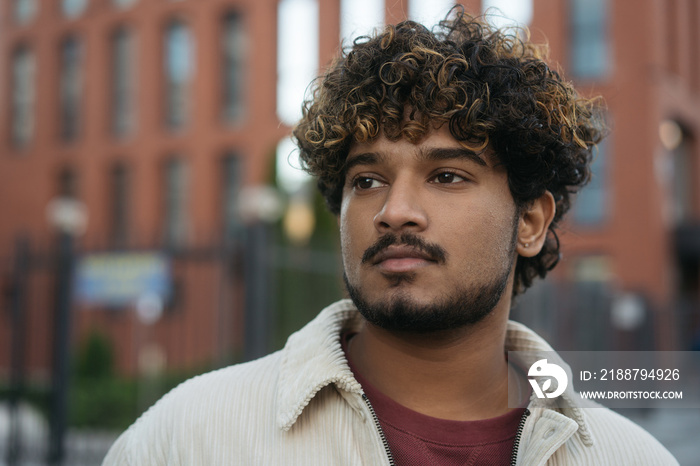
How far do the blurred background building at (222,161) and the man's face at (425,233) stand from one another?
357 inches

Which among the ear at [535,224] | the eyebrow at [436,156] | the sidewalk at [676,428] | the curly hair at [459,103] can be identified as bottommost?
the sidewalk at [676,428]

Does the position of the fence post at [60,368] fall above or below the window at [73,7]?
below

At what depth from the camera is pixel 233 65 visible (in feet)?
90.1

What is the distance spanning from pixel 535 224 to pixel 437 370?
591mm

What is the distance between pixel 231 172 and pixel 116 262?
2027 cm

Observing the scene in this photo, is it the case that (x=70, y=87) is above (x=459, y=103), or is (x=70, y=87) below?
above

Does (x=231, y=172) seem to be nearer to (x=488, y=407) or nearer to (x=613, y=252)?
(x=613, y=252)

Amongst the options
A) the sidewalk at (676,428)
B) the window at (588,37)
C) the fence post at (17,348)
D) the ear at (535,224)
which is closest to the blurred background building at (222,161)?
the window at (588,37)

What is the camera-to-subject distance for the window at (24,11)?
30397 millimetres

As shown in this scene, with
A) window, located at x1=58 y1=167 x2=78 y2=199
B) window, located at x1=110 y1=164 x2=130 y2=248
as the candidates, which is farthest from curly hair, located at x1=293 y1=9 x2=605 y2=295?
window, located at x1=58 y1=167 x2=78 y2=199

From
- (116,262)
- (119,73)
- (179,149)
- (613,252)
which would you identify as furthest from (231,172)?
(116,262)

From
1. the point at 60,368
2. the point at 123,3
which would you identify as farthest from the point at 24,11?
the point at 60,368

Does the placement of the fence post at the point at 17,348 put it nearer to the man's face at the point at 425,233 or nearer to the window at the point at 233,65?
the man's face at the point at 425,233
